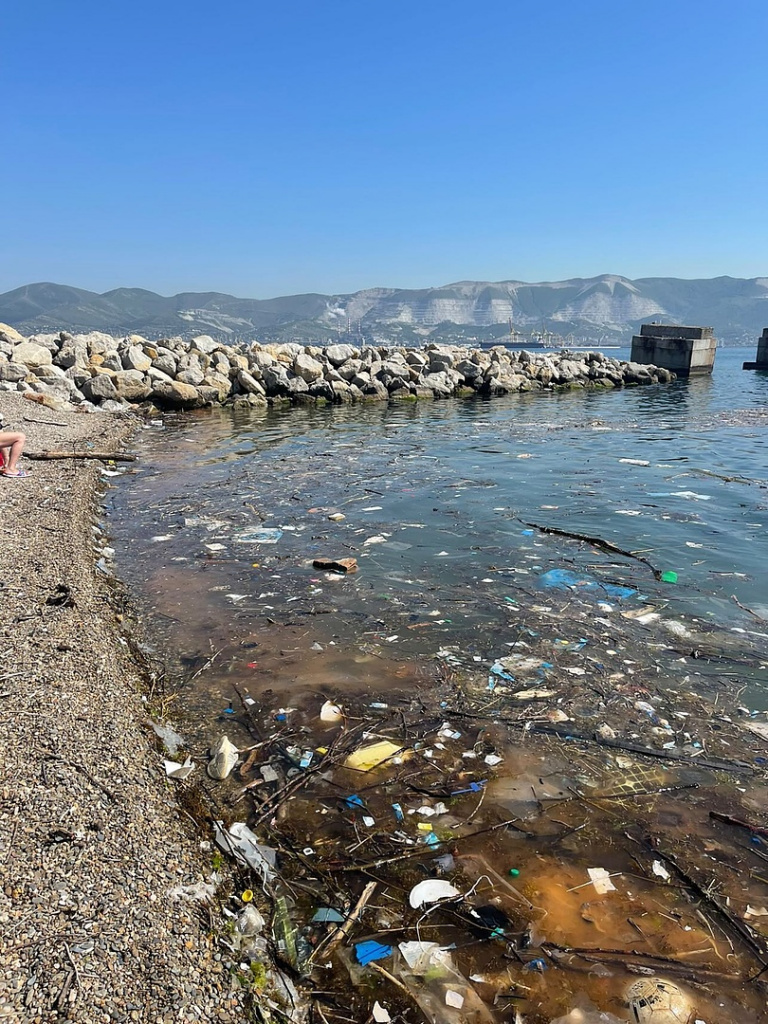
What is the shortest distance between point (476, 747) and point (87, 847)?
6.36 feet

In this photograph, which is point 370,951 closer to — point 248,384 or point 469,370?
point 248,384

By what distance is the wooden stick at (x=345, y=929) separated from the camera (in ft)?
7.09

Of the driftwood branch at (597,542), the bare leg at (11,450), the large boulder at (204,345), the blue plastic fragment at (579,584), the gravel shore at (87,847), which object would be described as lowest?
the blue plastic fragment at (579,584)

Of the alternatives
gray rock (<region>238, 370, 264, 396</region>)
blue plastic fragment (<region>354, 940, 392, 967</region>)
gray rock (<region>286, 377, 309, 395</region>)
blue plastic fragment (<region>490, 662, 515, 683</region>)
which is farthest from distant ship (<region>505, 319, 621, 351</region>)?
blue plastic fragment (<region>354, 940, 392, 967</region>)

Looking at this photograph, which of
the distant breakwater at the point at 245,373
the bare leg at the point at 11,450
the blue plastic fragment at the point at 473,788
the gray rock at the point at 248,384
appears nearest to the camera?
the blue plastic fragment at the point at 473,788

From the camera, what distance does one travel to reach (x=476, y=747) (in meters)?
3.31

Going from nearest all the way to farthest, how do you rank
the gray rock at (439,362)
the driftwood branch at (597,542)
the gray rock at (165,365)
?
the driftwood branch at (597,542) < the gray rock at (165,365) < the gray rock at (439,362)

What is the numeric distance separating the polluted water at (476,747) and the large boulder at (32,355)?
44.0ft

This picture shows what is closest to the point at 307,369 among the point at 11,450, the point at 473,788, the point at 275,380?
the point at 275,380

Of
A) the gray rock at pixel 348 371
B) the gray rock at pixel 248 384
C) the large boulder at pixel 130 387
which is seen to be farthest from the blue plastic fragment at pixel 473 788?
the gray rock at pixel 348 371

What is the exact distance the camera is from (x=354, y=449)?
511 inches

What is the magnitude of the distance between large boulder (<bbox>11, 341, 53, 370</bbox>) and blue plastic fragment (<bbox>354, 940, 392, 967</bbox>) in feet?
65.4

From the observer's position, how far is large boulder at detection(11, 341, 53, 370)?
18500 mm

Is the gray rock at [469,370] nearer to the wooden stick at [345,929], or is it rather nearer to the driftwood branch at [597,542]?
the driftwood branch at [597,542]
